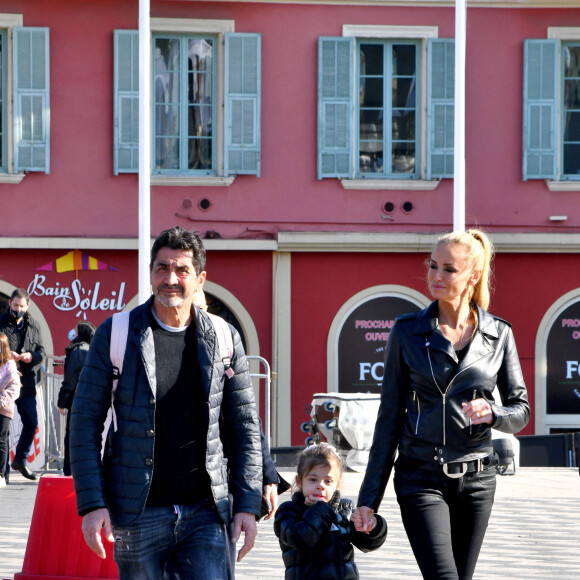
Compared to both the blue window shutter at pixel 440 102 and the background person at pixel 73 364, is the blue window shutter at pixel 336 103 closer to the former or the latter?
the blue window shutter at pixel 440 102

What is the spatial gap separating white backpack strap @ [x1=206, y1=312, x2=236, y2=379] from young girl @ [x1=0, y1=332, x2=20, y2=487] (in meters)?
8.86

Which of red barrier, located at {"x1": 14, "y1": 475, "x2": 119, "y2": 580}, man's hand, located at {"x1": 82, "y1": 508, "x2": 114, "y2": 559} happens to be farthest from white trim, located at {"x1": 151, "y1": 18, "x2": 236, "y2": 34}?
man's hand, located at {"x1": 82, "y1": 508, "x2": 114, "y2": 559}

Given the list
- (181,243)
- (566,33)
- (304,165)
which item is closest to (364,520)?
(181,243)

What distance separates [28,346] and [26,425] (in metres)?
0.94

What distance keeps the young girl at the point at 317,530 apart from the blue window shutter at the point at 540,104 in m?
14.7

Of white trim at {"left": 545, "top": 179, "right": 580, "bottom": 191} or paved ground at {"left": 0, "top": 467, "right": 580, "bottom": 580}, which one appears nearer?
paved ground at {"left": 0, "top": 467, "right": 580, "bottom": 580}

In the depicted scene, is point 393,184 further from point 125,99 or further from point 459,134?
point 125,99

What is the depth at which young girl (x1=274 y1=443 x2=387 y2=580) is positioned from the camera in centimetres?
543

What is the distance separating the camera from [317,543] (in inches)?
214

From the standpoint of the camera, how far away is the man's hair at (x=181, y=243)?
4.69m

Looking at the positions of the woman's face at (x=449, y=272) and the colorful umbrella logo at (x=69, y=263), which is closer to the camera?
the woman's face at (x=449, y=272)

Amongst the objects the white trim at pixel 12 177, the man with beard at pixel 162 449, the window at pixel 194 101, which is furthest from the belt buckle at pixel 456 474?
the white trim at pixel 12 177

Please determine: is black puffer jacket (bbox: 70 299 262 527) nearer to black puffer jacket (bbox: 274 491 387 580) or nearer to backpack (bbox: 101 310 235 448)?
backpack (bbox: 101 310 235 448)

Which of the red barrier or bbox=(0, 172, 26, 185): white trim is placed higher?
bbox=(0, 172, 26, 185): white trim
